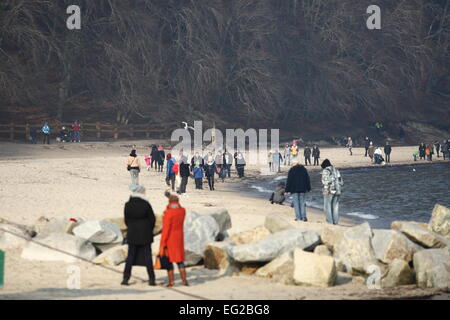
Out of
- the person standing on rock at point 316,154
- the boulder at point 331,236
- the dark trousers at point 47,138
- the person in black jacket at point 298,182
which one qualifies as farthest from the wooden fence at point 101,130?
the boulder at point 331,236

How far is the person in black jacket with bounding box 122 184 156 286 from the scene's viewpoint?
1384cm

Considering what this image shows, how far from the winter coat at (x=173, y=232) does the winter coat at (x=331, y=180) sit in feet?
24.9

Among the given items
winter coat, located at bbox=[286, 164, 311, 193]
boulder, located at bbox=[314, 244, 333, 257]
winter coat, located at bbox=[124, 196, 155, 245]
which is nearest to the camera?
winter coat, located at bbox=[124, 196, 155, 245]

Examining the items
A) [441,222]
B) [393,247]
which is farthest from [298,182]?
[393,247]

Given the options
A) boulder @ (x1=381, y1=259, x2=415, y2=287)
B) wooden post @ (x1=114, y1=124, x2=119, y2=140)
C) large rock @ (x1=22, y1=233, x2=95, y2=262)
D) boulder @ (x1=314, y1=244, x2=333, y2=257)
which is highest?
wooden post @ (x1=114, y1=124, x2=119, y2=140)

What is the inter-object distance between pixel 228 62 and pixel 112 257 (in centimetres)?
5023

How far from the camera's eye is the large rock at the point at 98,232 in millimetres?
16469

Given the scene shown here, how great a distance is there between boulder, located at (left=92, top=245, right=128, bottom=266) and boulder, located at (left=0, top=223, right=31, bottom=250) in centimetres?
154

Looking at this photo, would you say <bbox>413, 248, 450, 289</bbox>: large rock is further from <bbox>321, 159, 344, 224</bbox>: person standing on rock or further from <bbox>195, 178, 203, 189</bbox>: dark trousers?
<bbox>195, 178, 203, 189</bbox>: dark trousers

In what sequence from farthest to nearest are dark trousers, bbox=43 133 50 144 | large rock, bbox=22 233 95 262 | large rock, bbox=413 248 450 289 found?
1. dark trousers, bbox=43 133 50 144
2. large rock, bbox=22 233 95 262
3. large rock, bbox=413 248 450 289

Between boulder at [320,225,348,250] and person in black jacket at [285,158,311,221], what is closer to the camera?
boulder at [320,225,348,250]

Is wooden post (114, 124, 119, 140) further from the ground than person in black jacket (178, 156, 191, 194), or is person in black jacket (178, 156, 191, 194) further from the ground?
wooden post (114, 124, 119, 140)

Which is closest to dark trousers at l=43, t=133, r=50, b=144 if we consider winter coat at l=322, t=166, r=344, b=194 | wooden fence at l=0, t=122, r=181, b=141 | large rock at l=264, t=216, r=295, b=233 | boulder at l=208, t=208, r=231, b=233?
wooden fence at l=0, t=122, r=181, b=141

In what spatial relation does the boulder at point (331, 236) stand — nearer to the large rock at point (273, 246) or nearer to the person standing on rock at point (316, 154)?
the large rock at point (273, 246)
